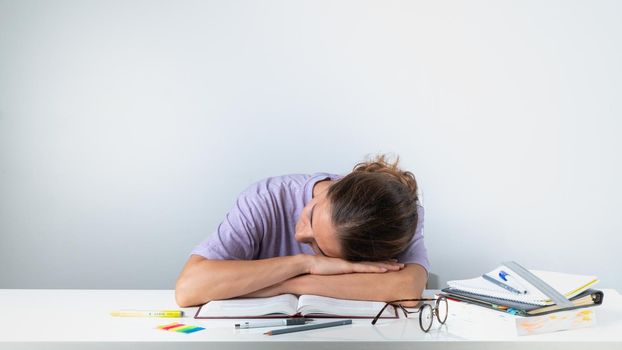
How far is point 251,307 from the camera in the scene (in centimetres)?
155

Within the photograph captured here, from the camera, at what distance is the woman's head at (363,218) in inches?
62.7

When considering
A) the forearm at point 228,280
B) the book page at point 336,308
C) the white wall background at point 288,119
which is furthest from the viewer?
the white wall background at point 288,119

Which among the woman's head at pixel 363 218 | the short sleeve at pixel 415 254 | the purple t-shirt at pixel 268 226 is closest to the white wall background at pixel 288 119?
the purple t-shirt at pixel 268 226

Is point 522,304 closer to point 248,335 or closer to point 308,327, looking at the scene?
point 308,327

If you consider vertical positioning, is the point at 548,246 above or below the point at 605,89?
below

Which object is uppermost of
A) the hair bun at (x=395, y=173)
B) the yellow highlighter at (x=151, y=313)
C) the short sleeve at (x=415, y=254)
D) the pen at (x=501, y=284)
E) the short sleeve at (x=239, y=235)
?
the hair bun at (x=395, y=173)

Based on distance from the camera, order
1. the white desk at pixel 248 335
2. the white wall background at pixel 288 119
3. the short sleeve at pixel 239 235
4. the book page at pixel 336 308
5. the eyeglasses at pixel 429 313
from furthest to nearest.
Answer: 1. the white wall background at pixel 288 119
2. the short sleeve at pixel 239 235
3. the book page at pixel 336 308
4. the eyeglasses at pixel 429 313
5. the white desk at pixel 248 335

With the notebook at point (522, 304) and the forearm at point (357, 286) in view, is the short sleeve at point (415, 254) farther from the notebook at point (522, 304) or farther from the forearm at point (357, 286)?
the notebook at point (522, 304)

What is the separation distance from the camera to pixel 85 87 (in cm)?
254

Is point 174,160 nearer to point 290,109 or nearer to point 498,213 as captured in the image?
point 290,109

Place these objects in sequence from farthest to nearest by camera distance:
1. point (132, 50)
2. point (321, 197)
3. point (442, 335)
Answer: point (132, 50) < point (321, 197) < point (442, 335)

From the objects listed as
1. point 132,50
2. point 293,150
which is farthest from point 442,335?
point 132,50

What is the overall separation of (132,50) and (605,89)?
1781 mm

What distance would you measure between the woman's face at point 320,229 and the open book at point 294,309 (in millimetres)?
137
